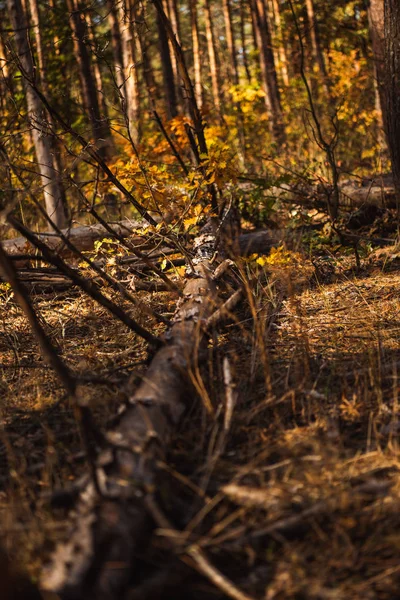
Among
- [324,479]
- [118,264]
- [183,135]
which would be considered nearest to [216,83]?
[183,135]

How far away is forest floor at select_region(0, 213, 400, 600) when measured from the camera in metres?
1.83

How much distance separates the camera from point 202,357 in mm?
3012

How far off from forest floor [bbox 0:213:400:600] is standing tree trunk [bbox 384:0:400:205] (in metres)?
1.45

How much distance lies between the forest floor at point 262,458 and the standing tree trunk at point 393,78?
1.45m

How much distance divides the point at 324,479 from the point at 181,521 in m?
0.54

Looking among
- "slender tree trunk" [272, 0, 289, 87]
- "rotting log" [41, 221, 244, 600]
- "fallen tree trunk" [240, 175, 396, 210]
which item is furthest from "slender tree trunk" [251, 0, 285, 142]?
"rotting log" [41, 221, 244, 600]

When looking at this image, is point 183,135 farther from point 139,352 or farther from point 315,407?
point 315,407

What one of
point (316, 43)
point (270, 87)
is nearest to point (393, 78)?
point (270, 87)

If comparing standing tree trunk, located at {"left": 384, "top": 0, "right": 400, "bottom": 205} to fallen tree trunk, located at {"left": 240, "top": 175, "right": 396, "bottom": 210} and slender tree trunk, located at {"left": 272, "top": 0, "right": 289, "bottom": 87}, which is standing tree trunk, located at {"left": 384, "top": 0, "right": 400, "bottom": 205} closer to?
fallen tree trunk, located at {"left": 240, "top": 175, "right": 396, "bottom": 210}

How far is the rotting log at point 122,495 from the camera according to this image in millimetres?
1662

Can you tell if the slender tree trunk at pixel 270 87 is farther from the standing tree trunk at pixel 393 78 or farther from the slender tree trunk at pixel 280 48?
the standing tree trunk at pixel 393 78

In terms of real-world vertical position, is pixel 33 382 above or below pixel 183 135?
below

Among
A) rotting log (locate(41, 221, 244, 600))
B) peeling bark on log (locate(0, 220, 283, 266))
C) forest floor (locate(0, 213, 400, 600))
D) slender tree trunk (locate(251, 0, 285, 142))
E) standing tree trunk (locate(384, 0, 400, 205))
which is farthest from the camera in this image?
slender tree trunk (locate(251, 0, 285, 142))

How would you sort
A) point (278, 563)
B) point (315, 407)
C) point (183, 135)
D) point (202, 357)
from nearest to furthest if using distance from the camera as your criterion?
point (278, 563)
point (315, 407)
point (202, 357)
point (183, 135)
